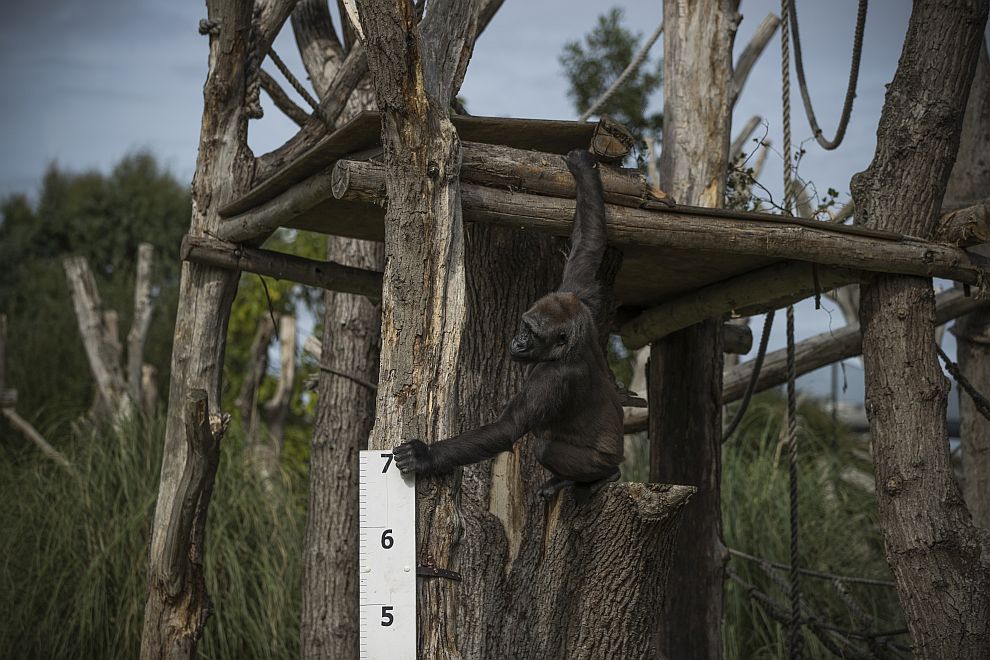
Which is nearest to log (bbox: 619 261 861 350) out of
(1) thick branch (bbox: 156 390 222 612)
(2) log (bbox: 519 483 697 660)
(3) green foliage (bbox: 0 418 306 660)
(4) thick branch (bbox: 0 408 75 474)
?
(2) log (bbox: 519 483 697 660)

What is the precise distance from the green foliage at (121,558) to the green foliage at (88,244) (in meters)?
5.57

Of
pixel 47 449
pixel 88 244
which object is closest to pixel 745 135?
pixel 47 449

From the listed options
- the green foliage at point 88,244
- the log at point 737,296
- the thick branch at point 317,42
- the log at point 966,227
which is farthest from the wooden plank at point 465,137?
the green foliage at point 88,244

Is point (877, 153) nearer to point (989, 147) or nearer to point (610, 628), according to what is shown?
point (989, 147)

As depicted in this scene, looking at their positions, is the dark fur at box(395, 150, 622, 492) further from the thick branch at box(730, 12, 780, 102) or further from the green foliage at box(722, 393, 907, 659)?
the thick branch at box(730, 12, 780, 102)

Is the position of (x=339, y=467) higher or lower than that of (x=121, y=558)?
higher

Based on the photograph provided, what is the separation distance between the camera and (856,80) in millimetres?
5156

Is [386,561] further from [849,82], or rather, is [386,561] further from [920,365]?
[849,82]

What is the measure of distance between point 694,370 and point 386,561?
269cm

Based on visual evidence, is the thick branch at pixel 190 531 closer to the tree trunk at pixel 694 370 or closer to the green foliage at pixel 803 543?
the tree trunk at pixel 694 370

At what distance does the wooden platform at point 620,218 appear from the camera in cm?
355

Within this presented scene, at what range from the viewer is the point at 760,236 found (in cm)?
385

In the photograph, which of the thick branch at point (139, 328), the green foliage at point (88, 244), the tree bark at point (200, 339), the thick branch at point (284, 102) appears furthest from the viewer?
the green foliage at point (88, 244)

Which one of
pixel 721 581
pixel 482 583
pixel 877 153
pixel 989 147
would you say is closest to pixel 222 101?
pixel 482 583
